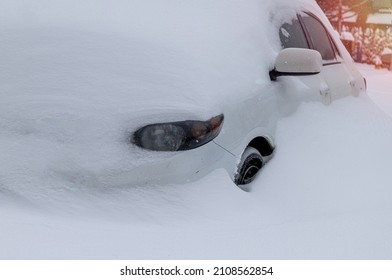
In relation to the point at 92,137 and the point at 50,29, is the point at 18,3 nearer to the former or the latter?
the point at 50,29

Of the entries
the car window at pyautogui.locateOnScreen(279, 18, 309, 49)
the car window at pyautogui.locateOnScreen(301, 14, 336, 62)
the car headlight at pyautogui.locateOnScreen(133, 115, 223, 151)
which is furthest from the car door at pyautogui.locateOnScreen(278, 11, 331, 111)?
the car headlight at pyautogui.locateOnScreen(133, 115, 223, 151)

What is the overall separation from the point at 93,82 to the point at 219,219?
1.00m

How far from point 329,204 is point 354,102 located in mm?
2216

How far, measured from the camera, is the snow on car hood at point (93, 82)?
275 centimetres

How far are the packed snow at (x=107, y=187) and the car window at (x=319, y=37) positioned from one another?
1723 millimetres

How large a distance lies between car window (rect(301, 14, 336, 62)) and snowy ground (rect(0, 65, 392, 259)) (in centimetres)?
163

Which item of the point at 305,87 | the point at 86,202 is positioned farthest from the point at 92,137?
the point at 305,87

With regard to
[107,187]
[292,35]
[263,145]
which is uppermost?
[292,35]

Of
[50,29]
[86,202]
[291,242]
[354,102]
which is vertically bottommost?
[291,242]

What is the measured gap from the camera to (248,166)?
3461 millimetres

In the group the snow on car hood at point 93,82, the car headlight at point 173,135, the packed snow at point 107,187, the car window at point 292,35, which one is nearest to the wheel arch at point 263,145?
the packed snow at point 107,187

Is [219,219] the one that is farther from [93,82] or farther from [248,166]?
[93,82]

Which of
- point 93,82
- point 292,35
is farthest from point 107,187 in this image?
point 292,35

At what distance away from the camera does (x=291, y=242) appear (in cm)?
260
